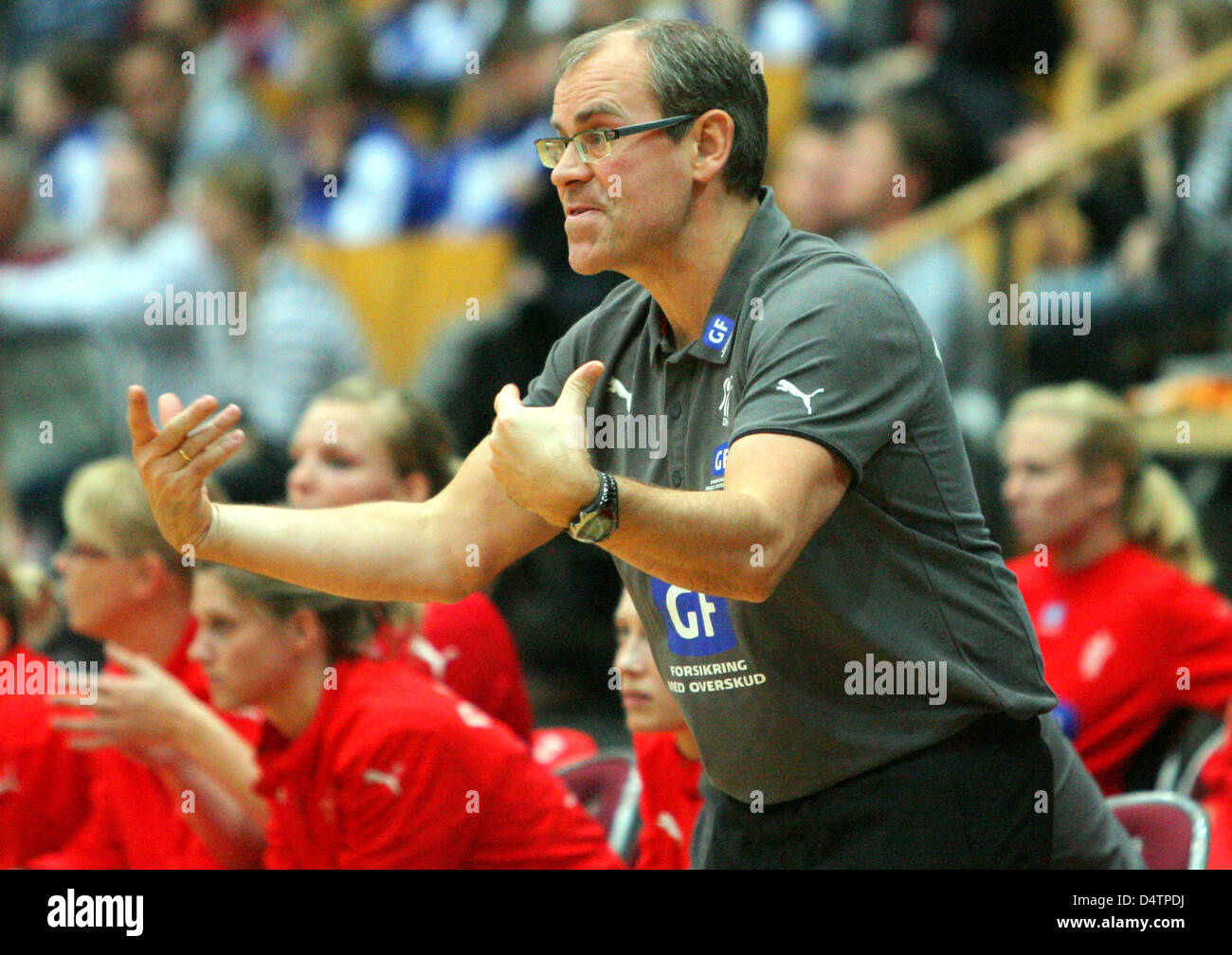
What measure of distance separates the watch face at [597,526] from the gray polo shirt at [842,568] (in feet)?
0.70

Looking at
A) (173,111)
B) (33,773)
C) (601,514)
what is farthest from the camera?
(173,111)

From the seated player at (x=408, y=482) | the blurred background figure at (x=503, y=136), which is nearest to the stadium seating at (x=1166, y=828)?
the seated player at (x=408, y=482)

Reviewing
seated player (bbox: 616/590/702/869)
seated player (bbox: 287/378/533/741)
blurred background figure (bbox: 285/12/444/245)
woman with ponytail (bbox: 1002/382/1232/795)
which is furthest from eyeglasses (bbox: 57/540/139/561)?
blurred background figure (bbox: 285/12/444/245)

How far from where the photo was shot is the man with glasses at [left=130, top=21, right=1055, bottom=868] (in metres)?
1.91

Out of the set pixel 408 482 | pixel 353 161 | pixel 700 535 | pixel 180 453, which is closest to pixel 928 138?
pixel 353 161

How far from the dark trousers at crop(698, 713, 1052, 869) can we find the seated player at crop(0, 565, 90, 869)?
1960mm

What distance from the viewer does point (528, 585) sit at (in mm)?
5555

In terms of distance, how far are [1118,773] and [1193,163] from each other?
8.23 ft

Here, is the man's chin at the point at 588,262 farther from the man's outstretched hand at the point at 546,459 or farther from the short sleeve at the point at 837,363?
the man's outstretched hand at the point at 546,459

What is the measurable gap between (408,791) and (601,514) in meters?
1.22

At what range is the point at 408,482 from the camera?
355 cm

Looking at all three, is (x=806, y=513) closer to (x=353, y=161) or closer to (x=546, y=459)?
(x=546, y=459)
